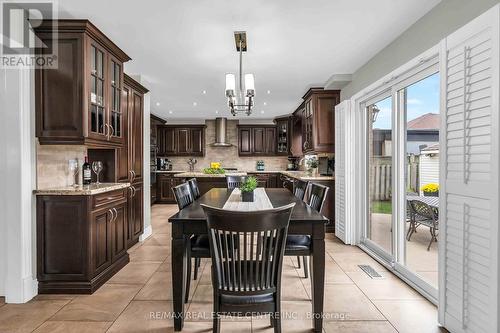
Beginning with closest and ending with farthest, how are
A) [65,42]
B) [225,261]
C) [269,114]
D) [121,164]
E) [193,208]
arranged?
[225,261] → [193,208] → [65,42] → [121,164] → [269,114]

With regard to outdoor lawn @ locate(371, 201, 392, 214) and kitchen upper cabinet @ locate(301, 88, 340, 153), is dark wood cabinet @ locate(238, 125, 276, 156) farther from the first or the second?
outdoor lawn @ locate(371, 201, 392, 214)

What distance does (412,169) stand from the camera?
3.13 meters

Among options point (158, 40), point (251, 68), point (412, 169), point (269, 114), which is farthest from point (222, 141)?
point (412, 169)

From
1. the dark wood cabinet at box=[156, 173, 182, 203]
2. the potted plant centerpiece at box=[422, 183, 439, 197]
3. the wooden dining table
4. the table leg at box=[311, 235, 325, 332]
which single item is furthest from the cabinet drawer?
the dark wood cabinet at box=[156, 173, 182, 203]

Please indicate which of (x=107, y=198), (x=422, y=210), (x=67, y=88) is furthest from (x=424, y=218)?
(x=67, y=88)

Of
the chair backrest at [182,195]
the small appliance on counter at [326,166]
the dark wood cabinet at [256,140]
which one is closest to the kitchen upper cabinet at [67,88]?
the chair backrest at [182,195]

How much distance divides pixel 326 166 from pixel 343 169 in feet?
4.64

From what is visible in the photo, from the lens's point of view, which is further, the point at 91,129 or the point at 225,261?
the point at 91,129

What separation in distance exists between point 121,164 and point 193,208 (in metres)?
1.86

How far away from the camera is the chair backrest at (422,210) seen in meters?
3.12

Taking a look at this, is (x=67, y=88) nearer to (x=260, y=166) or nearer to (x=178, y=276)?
(x=178, y=276)

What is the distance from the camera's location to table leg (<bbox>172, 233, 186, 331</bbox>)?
6.91ft

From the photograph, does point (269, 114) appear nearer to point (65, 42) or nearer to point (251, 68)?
point (251, 68)

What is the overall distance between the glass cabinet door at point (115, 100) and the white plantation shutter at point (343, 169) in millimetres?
3045
